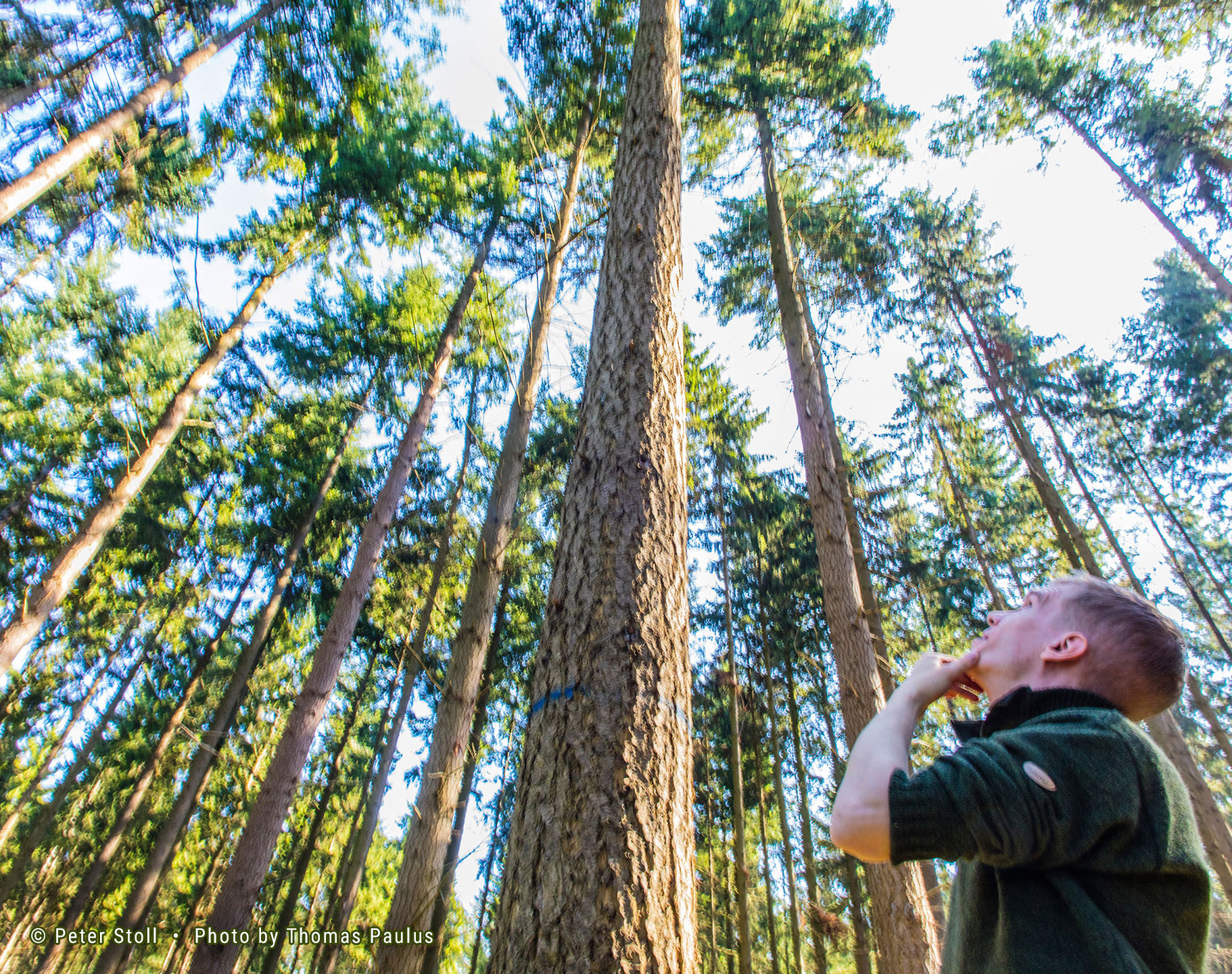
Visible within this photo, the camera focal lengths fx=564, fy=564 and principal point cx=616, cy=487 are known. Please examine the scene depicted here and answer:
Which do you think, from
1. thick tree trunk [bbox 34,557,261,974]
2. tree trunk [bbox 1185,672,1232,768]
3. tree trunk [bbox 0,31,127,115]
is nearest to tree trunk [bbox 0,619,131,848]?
thick tree trunk [bbox 34,557,261,974]

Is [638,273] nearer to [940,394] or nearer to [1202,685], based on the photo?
[940,394]

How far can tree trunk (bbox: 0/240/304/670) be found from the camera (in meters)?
6.84

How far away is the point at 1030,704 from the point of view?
4.06 ft

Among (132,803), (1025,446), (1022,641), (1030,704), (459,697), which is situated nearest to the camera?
(1030,704)

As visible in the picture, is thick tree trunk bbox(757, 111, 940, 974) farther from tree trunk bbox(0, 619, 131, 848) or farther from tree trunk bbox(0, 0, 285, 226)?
tree trunk bbox(0, 619, 131, 848)

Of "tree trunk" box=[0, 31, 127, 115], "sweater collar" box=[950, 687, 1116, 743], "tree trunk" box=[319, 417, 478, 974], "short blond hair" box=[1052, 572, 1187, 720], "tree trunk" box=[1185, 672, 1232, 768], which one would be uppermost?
"tree trunk" box=[0, 31, 127, 115]

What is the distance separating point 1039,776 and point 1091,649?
0.47 m

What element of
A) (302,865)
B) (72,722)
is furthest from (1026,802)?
(72,722)

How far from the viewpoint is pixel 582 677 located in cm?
178

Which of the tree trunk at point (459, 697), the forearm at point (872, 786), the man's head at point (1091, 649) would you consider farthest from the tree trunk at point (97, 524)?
the man's head at point (1091, 649)

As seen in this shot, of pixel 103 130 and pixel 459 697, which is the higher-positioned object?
pixel 103 130

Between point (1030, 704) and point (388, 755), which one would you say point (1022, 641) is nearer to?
point (1030, 704)

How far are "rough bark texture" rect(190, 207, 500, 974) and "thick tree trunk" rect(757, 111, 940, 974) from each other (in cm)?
567

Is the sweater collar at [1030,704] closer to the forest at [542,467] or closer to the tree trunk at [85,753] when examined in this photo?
the forest at [542,467]
